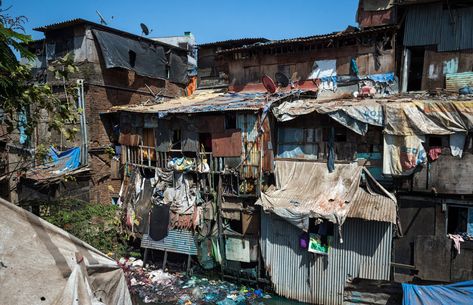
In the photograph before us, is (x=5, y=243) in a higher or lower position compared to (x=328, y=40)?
lower

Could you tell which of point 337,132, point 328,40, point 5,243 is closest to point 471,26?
point 328,40

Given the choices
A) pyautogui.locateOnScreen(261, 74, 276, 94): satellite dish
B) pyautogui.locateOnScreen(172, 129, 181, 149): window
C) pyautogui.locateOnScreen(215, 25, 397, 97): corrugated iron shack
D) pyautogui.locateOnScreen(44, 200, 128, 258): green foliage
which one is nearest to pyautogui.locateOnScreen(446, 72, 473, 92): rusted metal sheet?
pyautogui.locateOnScreen(215, 25, 397, 97): corrugated iron shack

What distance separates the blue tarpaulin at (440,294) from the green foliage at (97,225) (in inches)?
434

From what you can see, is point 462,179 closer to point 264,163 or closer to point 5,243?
point 264,163

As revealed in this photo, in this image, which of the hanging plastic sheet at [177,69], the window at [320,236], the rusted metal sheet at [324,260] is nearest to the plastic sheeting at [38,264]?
the window at [320,236]

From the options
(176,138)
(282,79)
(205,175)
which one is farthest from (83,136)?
(282,79)

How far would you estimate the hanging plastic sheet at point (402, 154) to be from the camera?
10352 millimetres

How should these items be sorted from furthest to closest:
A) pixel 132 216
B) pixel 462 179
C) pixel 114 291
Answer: pixel 132 216 < pixel 462 179 < pixel 114 291

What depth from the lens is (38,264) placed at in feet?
13.4

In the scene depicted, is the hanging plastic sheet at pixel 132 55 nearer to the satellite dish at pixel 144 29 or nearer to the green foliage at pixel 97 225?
the satellite dish at pixel 144 29

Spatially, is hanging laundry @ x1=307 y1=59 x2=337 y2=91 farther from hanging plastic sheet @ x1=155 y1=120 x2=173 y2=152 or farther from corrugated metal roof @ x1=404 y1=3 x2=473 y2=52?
hanging plastic sheet @ x1=155 y1=120 x2=173 y2=152

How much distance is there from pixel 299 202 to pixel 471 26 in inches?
334

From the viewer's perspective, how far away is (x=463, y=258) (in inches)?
404

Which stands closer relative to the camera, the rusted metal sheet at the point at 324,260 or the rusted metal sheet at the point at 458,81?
the rusted metal sheet at the point at 324,260
